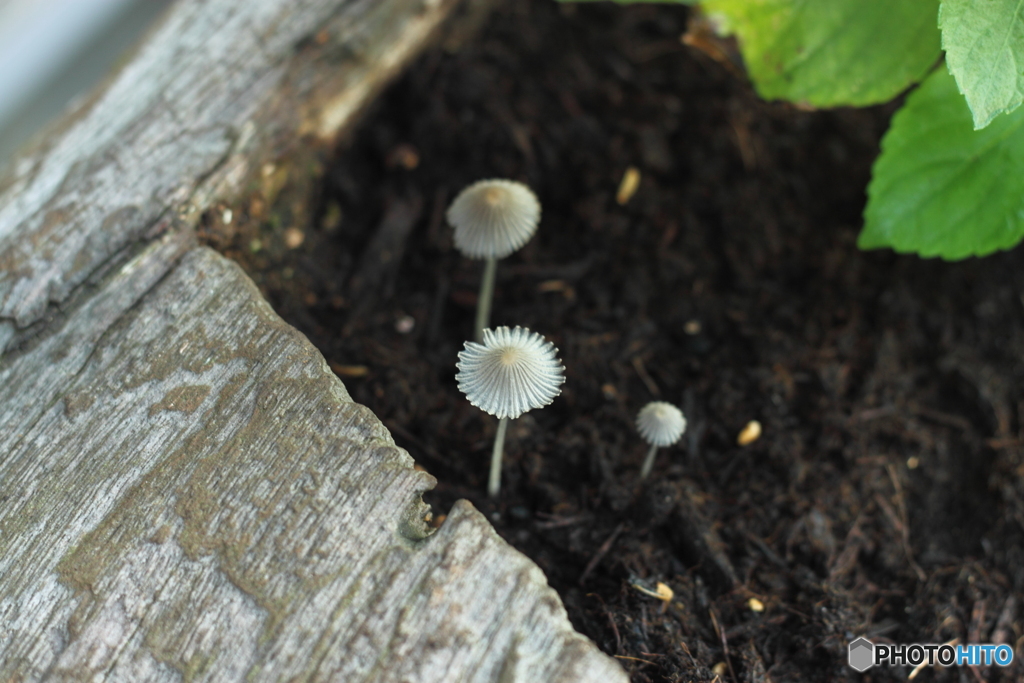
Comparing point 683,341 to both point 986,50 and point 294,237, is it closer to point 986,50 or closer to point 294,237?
point 986,50

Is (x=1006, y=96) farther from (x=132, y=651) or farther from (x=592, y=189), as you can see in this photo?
(x=132, y=651)

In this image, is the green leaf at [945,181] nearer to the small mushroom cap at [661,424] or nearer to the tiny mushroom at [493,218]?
→ the small mushroom cap at [661,424]

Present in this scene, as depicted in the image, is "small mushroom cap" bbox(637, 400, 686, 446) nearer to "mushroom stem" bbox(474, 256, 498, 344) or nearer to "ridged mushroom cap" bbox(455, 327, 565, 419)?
"ridged mushroom cap" bbox(455, 327, 565, 419)

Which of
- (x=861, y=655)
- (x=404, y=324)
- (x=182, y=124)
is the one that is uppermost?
(x=182, y=124)

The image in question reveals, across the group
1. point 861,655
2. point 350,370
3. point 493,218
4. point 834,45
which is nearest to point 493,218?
point 493,218

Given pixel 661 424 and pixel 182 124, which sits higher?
pixel 182 124

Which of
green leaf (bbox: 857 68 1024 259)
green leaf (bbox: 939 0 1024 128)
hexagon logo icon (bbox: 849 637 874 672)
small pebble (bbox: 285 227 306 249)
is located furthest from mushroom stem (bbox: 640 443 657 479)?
small pebble (bbox: 285 227 306 249)

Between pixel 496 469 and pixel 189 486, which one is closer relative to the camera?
pixel 189 486

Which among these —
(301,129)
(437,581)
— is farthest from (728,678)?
(301,129)

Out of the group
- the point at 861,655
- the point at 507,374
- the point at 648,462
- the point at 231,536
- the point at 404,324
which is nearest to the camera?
the point at 231,536
